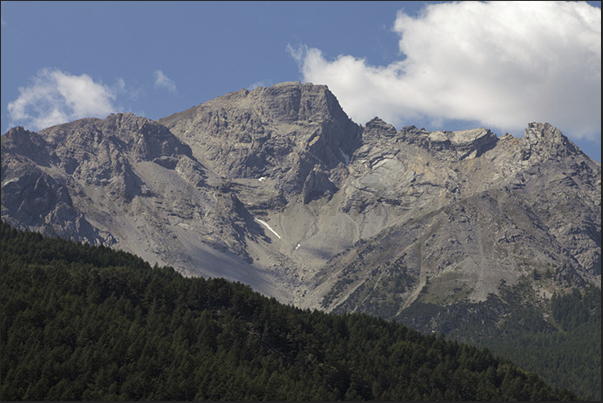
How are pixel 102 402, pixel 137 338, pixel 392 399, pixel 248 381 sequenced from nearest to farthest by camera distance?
pixel 102 402 → pixel 248 381 → pixel 137 338 → pixel 392 399

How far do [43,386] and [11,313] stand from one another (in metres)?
38.8

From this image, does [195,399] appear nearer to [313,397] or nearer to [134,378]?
[134,378]

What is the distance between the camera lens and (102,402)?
479ft

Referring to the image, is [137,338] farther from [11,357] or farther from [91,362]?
[11,357]

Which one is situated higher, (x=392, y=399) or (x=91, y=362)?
(x=392, y=399)

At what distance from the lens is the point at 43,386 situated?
149 metres

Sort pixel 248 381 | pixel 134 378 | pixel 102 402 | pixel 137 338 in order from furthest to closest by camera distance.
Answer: pixel 137 338 → pixel 248 381 → pixel 134 378 → pixel 102 402

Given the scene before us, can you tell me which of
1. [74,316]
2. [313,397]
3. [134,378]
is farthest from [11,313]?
[313,397]

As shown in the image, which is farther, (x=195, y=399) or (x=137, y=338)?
(x=137, y=338)

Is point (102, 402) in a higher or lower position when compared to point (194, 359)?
lower

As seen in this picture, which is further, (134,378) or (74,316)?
(74,316)

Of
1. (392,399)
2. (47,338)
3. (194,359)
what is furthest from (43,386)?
(392,399)

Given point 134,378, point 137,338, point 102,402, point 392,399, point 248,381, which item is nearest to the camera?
point 102,402

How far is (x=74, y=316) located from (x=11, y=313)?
48.2ft
